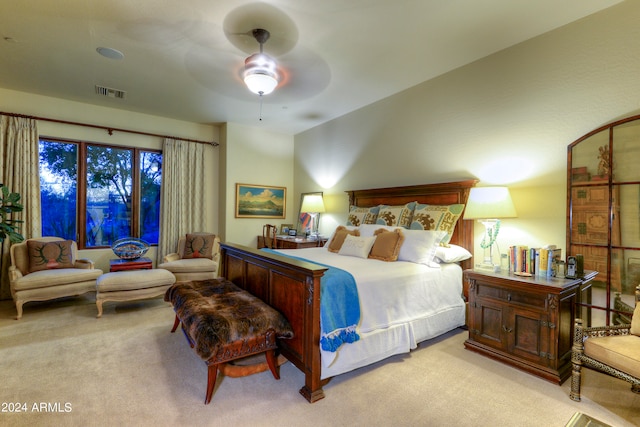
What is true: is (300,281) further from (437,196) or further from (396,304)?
(437,196)

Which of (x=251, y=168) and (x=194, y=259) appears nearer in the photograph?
(x=194, y=259)

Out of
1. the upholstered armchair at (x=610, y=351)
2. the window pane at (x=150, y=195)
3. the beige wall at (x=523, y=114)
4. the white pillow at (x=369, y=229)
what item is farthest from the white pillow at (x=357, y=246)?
the window pane at (x=150, y=195)

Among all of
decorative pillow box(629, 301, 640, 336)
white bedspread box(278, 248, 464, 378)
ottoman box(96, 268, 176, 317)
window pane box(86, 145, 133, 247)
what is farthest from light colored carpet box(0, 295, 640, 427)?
window pane box(86, 145, 133, 247)

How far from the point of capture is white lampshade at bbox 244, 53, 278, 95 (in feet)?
9.61

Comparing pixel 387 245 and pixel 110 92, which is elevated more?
pixel 110 92

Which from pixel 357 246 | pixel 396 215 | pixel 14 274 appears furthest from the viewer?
pixel 396 215

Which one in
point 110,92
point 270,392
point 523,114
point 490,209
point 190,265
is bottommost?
point 270,392

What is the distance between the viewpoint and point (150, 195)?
539 centimetres

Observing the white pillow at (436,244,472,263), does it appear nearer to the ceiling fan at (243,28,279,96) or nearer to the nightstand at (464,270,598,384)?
the nightstand at (464,270,598,384)

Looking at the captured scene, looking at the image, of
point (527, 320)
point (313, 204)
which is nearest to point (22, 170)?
point (313, 204)

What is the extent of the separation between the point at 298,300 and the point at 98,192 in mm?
4645

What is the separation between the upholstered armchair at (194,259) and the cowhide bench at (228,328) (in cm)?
207

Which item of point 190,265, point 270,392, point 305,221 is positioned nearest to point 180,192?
point 190,265

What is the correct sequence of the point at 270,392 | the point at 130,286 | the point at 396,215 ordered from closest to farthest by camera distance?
1. the point at 270,392
2. the point at 130,286
3. the point at 396,215
